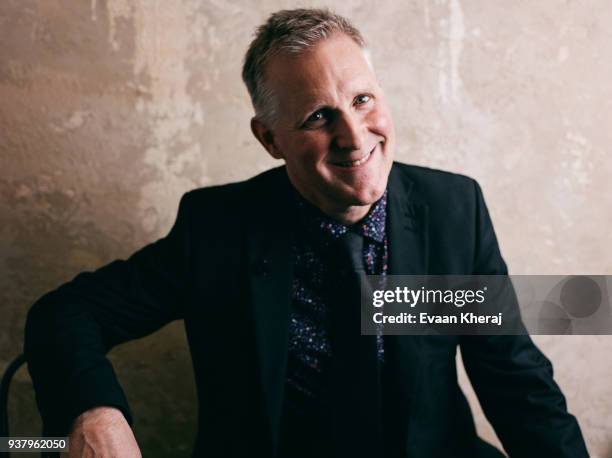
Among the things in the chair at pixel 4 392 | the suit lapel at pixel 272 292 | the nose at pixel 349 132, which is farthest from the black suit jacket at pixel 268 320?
the nose at pixel 349 132

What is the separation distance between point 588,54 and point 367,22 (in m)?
0.64

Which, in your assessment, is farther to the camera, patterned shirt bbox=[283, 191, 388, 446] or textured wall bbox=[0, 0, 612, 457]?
textured wall bbox=[0, 0, 612, 457]

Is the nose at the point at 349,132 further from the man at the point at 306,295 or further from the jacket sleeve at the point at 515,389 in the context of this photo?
the jacket sleeve at the point at 515,389

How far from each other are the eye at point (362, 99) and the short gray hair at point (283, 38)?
121 millimetres

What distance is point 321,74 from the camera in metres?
1.18

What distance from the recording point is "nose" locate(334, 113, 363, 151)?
3.92 feet

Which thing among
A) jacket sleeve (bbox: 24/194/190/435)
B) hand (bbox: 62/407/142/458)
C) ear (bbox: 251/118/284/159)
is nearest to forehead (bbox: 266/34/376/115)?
ear (bbox: 251/118/284/159)

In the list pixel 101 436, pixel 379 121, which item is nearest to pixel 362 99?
pixel 379 121

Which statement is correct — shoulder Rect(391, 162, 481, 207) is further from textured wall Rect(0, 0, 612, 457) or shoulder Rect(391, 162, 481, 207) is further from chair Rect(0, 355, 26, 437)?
chair Rect(0, 355, 26, 437)

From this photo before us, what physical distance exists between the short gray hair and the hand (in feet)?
2.33

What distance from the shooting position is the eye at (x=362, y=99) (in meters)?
1.23

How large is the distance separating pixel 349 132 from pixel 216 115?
0.61 meters

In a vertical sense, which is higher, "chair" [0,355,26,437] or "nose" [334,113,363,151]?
"nose" [334,113,363,151]

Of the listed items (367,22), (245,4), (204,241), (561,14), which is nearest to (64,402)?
(204,241)
